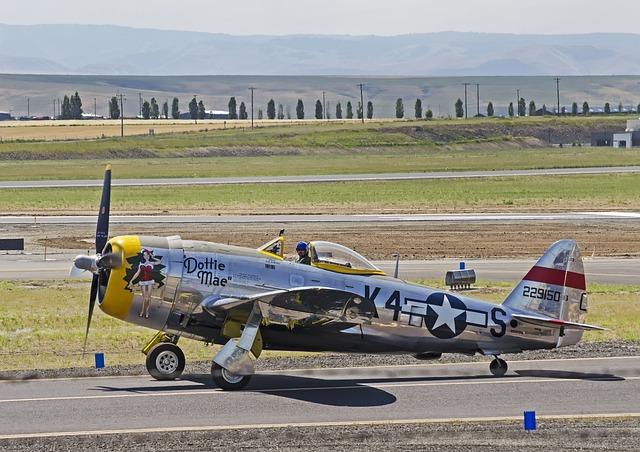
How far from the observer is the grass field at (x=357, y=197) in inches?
2479

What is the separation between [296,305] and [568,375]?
5.17 m

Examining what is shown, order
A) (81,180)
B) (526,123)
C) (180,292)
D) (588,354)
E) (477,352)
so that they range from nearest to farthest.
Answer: (180,292) < (477,352) < (588,354) < (81,180) < (526,123)

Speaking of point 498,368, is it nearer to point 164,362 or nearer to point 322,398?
point 322,398

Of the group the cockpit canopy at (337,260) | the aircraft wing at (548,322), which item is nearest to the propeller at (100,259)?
the cockpit canopy at (337,260)

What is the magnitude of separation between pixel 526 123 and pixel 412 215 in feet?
379

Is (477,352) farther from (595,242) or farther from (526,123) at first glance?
(526,123)

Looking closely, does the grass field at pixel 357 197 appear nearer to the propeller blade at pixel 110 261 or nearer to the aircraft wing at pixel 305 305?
the aircraft wing at pixel 305 305

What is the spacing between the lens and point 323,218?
185 feet

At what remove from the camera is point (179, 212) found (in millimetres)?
60750

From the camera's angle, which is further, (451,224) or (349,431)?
(451,224)

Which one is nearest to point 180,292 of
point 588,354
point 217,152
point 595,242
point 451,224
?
point 588,354

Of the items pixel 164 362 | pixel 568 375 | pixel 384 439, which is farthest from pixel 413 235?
pixel 384 439

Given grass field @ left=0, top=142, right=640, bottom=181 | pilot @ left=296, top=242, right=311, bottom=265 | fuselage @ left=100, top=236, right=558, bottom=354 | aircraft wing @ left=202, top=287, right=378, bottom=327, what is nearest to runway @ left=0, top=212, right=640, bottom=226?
pilot @ left=296, top=242, right=311, bottom=265

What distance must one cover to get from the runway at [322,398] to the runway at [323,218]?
33587 mm
